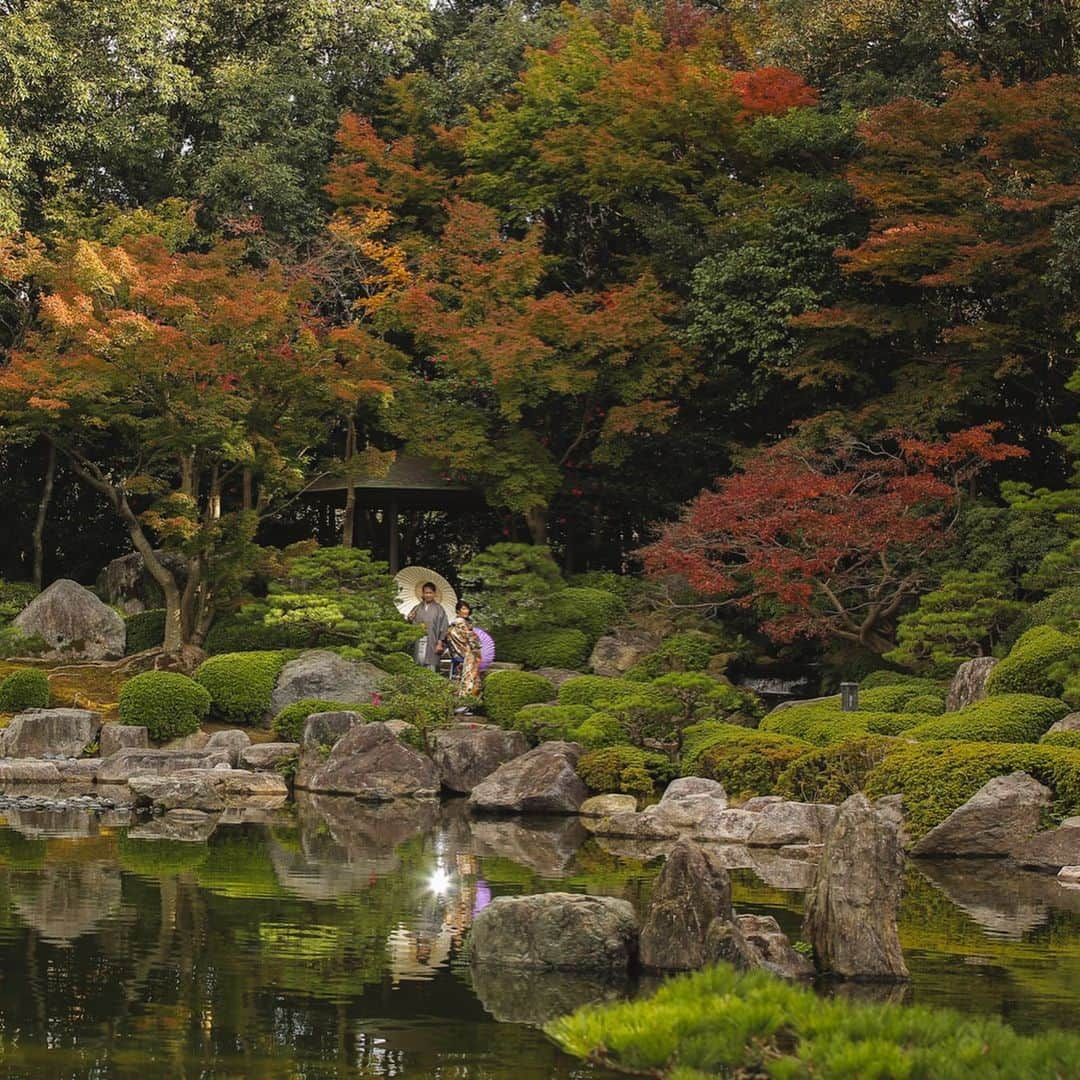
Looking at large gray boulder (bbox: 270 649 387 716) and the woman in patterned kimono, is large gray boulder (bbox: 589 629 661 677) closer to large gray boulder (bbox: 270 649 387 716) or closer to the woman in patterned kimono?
the woman in patterned kimono

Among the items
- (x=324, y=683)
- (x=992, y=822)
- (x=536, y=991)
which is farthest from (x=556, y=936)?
(x=324, y=683)

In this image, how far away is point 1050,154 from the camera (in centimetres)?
2086

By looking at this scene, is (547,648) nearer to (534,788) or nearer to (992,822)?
(534,788)

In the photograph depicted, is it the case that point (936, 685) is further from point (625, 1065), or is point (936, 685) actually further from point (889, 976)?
point (625, 1065)

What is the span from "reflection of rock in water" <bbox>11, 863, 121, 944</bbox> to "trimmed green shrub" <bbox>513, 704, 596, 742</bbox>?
7.18 metres

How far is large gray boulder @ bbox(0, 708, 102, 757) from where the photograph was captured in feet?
62.0

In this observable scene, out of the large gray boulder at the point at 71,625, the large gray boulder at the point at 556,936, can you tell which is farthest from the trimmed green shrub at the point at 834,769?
the large gray boulder at the point at 71,625

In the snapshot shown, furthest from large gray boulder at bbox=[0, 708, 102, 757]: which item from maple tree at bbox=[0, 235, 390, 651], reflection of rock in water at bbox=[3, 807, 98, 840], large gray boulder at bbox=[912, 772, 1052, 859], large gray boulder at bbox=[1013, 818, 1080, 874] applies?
large gray boulder at bbox=[1013, 818, 1080, 874]

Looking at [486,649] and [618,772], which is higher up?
[486,649]

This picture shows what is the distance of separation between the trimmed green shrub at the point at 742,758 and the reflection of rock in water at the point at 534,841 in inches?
61.3

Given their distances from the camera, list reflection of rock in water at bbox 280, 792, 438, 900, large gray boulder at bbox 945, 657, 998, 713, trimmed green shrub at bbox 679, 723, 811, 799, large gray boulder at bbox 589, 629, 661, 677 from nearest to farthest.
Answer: reflection of rock in water at bbox 280, 792, 438, 900 → trimmed green shrub at bbox 679, 723, 811, 799 → large gray boulder at bbox 945, 657, 998, 713 → large gray boulder at bbox 589, 629, 661, 677

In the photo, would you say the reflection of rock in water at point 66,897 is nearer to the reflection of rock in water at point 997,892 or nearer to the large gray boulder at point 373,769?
the large gray boulder at point 373,769

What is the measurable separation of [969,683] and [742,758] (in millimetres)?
2862

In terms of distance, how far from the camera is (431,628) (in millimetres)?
22594
